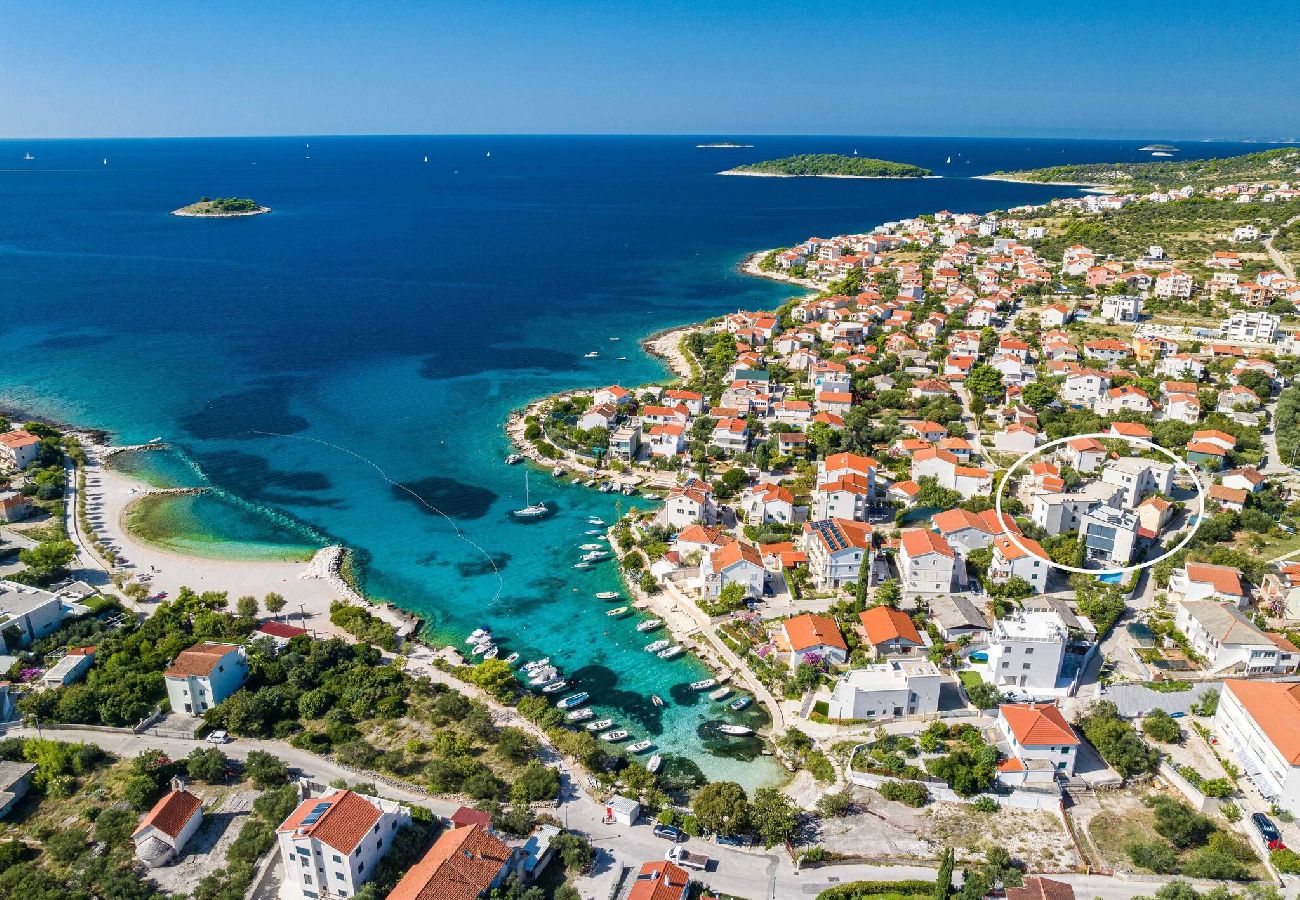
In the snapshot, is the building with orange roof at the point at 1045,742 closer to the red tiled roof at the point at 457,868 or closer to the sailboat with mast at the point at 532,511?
the red tiled roof at the point at 457,868

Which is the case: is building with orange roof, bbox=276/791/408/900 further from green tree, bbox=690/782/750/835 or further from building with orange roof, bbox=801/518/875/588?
building with orange roof, bbox=801/518/875/588

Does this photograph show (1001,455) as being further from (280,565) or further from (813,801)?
(280,565)

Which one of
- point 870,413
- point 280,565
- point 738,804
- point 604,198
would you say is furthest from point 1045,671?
point 604,198

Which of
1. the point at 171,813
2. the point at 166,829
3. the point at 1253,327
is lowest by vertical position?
the point at 166,829

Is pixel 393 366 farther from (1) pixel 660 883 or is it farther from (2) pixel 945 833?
(2) pixel 945 833

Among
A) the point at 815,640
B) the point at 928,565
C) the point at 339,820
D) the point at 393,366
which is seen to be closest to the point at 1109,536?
the point at 928,565

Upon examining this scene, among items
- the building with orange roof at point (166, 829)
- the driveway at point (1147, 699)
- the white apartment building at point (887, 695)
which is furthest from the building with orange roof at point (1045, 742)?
the building with orange roof at point (166, 829)

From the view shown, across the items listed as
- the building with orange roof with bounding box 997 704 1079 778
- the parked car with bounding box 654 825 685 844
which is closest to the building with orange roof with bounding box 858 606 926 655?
the building with orange roof with bounding box 997 704 1079 778
